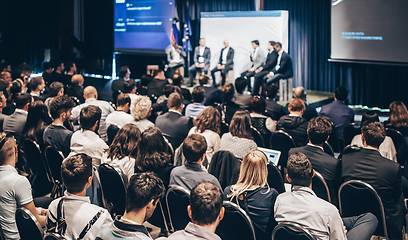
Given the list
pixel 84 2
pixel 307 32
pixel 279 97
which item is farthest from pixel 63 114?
pixel 84 2

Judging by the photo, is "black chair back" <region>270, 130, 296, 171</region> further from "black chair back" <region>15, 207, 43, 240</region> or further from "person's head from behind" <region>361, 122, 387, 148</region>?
"black chair back" <region>15, 207, 43, 240</region>

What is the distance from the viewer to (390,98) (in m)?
8.19

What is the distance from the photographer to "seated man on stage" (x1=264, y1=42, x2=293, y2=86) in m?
8.38

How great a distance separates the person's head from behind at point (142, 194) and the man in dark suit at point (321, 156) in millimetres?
1564

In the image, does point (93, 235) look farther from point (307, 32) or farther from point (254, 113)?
point (307, 32)

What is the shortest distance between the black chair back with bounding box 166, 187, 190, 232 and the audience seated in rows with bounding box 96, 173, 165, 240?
513 mm

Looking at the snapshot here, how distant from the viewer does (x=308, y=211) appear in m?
2.04

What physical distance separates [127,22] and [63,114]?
28.5 ft

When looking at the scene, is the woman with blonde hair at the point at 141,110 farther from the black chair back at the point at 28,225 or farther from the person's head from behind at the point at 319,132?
the black chair back at the point at 28,225

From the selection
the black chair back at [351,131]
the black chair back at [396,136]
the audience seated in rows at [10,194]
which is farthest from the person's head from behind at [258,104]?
the audience seated in rows at [10,194]

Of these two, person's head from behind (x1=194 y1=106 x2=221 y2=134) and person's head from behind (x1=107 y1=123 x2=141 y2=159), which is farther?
person's head from behind (x1=194 y1=106 x2=221 y2=134)

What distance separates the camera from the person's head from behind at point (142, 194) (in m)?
1.80

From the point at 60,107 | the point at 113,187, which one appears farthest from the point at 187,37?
the point at 113,187

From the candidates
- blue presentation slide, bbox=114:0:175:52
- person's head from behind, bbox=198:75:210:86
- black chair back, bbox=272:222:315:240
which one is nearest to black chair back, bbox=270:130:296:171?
black chair back, bbox=272:222:315:240
